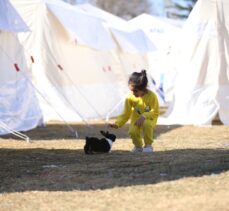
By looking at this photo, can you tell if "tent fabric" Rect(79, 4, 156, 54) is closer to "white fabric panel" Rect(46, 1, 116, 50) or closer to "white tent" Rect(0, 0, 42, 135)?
Result: "white fabric panel" Rect(46, 1, 116, 50)

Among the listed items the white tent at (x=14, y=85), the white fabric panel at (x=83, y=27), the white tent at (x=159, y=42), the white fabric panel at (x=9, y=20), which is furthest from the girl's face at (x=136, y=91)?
the white tent at (x=159, y=42)

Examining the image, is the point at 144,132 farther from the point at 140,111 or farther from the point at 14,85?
the point at 14,85

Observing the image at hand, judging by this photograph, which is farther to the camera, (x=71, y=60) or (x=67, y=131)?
(x=71, y=60)

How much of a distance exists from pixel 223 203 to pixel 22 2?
10.5 m

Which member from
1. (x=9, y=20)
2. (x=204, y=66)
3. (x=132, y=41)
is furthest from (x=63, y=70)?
(x=132, y=41)

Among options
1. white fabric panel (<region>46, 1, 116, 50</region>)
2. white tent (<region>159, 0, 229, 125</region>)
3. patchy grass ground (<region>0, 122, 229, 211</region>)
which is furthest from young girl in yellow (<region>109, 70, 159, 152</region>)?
white fabric panel (<region>46, 1, 116, 50</region>)

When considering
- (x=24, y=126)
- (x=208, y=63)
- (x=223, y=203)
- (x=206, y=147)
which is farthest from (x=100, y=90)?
(x=223, y=203)

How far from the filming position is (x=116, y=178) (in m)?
6.18

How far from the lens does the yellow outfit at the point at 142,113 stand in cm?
833

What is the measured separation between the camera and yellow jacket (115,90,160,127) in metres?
8.36

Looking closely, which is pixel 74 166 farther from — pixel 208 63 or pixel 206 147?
pixel 208 63

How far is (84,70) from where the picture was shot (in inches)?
657

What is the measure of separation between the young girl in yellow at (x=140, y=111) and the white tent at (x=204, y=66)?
17.8ft

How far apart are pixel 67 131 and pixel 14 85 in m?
1.39
